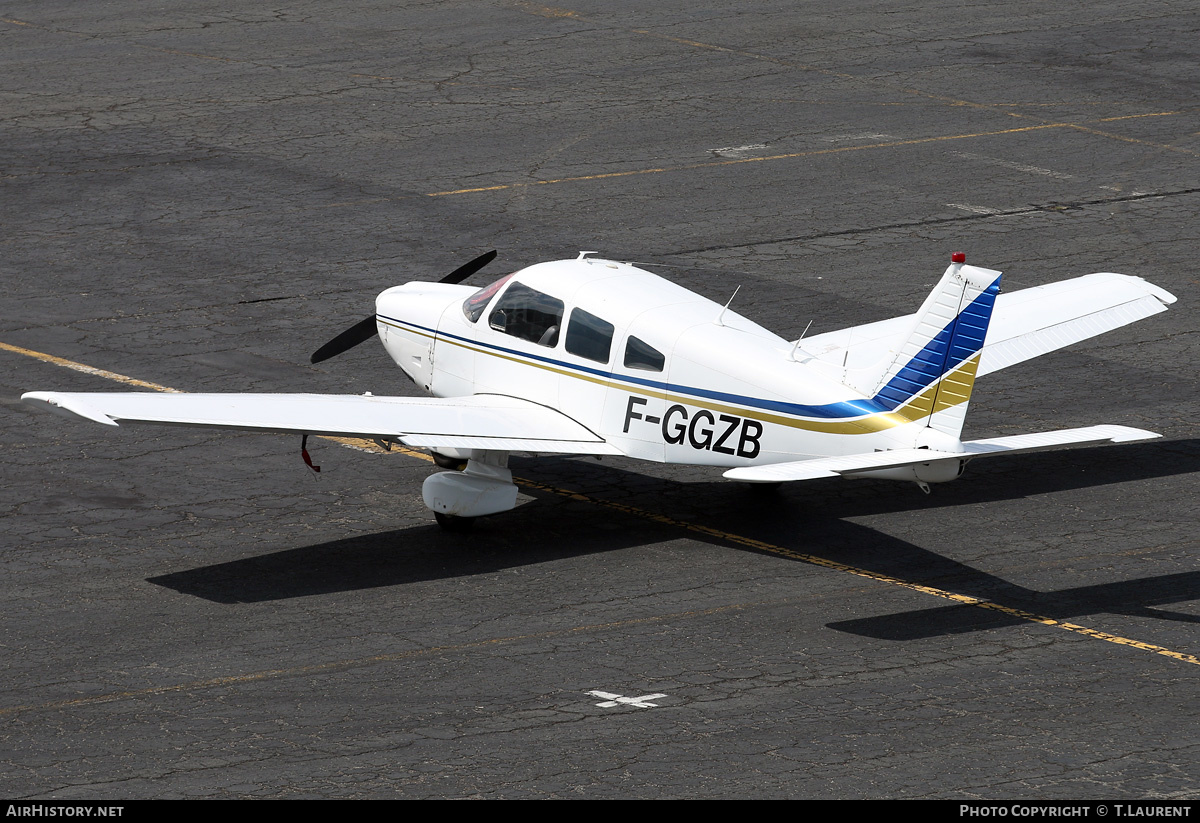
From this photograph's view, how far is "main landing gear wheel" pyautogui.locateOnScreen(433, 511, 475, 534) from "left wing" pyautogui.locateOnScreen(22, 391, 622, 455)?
0.89m

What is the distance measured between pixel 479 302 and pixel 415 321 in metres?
0.91

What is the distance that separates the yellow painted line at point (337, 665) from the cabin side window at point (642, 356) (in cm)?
267

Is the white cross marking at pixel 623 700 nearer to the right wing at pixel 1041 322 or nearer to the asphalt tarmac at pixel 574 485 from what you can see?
the asphalt tarmac at pixel 574 485

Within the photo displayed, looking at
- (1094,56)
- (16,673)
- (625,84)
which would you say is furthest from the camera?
(1094,56)

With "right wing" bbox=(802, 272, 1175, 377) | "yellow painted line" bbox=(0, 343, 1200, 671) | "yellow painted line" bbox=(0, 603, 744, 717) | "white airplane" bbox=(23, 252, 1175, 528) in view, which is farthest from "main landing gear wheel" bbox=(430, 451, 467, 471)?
"right wing" bbox=(802, 272, 1175, 377)

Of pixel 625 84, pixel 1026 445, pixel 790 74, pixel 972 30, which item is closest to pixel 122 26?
pixel 625 84

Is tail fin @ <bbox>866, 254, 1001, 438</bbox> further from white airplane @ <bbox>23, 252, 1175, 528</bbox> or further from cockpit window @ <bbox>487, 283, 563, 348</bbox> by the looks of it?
cockpit window @ <bbox>487, 283, 563, 348</bbox>

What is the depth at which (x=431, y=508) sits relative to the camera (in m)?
16.5

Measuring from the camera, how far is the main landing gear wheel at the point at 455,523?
1656 cm

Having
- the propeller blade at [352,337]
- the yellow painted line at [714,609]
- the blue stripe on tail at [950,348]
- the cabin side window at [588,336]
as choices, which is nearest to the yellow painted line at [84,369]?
the propeller blade at [352,337]

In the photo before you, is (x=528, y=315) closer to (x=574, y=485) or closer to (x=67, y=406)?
(x=574, y=485)
